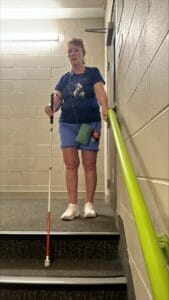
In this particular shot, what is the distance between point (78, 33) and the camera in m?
3.90

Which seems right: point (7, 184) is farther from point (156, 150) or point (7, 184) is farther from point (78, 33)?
point (156, 150)

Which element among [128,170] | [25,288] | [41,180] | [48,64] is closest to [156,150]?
[128,170]

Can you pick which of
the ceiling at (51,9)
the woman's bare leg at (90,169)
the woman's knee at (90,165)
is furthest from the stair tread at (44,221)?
the ceiling at (51,9)

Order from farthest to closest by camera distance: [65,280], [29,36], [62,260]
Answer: [29,36] < [62,260] < [65,280]

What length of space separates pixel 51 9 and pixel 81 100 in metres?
1.99

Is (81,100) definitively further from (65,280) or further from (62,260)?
(65,280)

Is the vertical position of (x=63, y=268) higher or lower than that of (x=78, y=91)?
lower

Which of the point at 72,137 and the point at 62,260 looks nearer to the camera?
the point at 62,260

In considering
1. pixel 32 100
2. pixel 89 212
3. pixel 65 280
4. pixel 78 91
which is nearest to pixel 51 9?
pixel 32 100

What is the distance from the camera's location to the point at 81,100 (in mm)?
2324

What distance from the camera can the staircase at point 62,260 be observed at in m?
1.56

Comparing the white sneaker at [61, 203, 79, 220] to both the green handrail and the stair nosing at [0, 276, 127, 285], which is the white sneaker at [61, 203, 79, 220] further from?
the green handrail

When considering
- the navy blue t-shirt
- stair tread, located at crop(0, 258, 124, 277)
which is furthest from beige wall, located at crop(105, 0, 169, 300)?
the navy blue t-shirt

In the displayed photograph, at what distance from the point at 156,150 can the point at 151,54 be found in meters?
0.29
